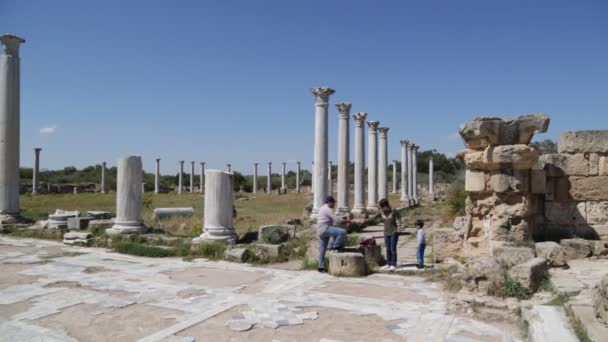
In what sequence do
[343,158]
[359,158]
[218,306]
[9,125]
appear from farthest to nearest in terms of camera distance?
1. [359,158]
2. [343,158]
3. [9,125]
4. [218,306]

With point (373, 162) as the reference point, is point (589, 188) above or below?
below

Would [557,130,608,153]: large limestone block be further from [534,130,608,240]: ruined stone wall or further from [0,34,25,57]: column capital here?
[0,34,25,57]: column capital

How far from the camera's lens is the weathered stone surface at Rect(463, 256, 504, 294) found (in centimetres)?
618

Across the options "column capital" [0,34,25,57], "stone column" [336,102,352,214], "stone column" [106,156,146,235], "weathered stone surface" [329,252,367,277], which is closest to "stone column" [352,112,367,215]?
"stone column" [336,102,352,214]

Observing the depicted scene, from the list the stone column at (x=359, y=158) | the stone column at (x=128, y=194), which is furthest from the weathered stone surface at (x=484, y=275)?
the stone column at (x=359, y=158)

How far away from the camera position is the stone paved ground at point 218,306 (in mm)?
5012

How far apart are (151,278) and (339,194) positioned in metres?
11.3

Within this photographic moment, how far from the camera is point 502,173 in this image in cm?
873

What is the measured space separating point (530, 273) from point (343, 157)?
12774 mm

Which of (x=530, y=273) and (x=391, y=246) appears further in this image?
(x=391, y=246)

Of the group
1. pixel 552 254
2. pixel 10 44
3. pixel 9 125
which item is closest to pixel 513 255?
pixel 552 254

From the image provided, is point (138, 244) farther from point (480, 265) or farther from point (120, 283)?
point (480, 265)

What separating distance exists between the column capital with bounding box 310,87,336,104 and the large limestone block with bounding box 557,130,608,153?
8605mm

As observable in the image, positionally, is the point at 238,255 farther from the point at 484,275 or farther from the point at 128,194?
the point at 484,275
